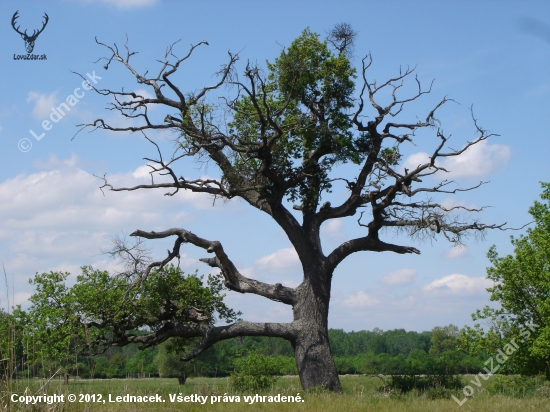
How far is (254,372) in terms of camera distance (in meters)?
23.3

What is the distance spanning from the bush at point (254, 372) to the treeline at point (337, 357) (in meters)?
0.85

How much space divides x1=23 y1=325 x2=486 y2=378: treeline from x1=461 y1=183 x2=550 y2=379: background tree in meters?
2.26

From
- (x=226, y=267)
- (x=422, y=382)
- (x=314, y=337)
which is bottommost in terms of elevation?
(x=422, y=382)

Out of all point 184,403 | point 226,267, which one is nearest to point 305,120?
point 226,267

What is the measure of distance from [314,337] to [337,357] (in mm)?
61465

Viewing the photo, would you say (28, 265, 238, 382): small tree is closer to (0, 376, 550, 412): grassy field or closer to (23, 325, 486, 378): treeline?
(23, 325, 486, 378): treeline

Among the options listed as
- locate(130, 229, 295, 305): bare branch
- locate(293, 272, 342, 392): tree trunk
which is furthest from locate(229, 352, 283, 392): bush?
locate(130, 229, 295, 305): bare branch

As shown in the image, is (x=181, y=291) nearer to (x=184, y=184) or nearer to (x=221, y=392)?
(x=184, y=184)

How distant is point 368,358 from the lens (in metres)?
65.6

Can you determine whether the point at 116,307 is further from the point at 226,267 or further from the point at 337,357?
the point at 337,357

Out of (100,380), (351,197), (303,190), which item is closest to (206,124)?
(303,190)

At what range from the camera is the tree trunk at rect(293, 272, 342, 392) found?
18891 millimetres

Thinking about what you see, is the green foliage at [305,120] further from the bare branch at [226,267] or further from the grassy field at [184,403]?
the grassy field at [184,403]

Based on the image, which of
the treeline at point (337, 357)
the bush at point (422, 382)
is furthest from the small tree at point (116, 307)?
the bush at point (422, 382)
